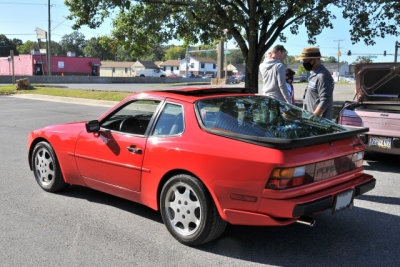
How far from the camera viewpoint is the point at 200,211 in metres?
3.31

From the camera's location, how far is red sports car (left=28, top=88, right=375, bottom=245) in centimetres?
302

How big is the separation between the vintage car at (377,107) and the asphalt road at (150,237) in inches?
52.4

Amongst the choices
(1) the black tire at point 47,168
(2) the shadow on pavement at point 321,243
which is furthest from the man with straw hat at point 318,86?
(1) the black tire at point 47,168

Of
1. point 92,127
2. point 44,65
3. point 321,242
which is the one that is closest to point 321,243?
point 321,242

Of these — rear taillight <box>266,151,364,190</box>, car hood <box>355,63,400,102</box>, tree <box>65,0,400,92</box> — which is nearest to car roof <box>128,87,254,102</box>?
Result: rear taillight <box>266,151,364,190</box>

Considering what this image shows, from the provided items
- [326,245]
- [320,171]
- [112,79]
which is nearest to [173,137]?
[320,171]

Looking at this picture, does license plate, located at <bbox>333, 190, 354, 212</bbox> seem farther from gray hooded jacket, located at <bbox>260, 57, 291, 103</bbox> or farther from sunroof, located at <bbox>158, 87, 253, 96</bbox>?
gray hooded jacket, located at <bbox>260, 57, 291, 103</bbox>

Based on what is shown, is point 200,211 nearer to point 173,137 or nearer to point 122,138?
point 173,137

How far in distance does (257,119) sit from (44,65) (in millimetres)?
62327

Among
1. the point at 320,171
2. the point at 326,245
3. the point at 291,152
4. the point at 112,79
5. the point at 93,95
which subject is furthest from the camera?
the point at 112,79

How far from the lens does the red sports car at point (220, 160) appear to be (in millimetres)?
3018

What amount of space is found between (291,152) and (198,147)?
79 centimetres

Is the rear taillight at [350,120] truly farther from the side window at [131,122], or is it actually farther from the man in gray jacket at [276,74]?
the side window at [131,122]

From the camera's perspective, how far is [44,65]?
59.8 metres
